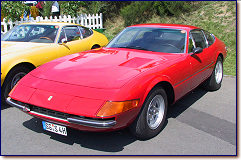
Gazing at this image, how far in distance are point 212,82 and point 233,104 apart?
2.37ft

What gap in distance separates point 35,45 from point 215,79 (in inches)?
160

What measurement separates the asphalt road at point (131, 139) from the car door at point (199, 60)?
26.2 inches

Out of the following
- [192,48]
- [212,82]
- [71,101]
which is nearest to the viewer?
[71,101]

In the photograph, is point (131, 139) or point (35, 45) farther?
point (35, 45)

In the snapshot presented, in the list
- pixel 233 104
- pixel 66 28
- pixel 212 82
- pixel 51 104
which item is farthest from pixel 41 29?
pixel 233 104

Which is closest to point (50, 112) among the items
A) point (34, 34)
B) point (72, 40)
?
point (34, 34)

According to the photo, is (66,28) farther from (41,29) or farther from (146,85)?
(146,85)

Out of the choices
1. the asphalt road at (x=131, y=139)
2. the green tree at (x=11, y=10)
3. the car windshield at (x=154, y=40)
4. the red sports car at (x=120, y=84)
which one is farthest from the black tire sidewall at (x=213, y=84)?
the green tree at (x=11, y=10)

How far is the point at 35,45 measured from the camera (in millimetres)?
5617

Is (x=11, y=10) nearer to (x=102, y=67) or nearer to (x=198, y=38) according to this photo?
(x=198, y=38)

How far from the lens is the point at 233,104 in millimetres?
5020

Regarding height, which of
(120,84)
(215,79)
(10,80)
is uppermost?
(120,84)

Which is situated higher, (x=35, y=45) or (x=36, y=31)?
(x=36, y=31)

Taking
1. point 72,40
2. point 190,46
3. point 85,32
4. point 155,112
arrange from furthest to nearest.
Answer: point 85,32
point 72,40
point 190,46
point 155,112
